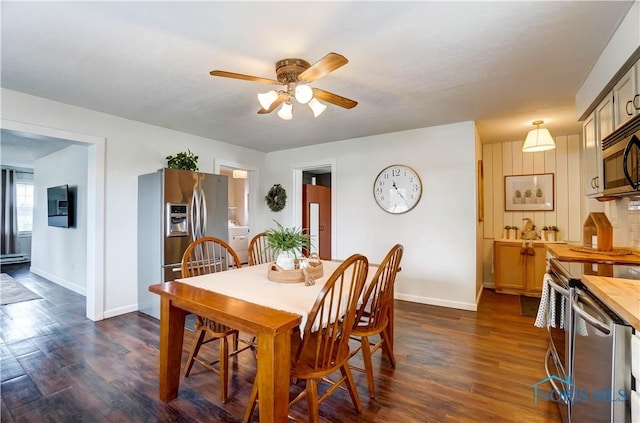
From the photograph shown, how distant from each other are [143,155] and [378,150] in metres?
3.20

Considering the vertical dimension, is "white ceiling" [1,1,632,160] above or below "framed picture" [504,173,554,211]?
above

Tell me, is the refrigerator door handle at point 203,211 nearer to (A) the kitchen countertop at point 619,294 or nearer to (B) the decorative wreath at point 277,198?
(B) the decorative wreath at point 277,198

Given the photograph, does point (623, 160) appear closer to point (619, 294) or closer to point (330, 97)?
point (619, 294)

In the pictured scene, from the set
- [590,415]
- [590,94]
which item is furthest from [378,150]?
[590,415]

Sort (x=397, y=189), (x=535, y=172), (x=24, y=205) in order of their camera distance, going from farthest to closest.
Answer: (x=24, y=205), (x=535, y=172), (x=397, y=189)

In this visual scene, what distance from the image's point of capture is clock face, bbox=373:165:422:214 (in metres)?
3.91

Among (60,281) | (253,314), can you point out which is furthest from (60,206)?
(253,314)

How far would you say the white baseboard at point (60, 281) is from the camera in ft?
14.1

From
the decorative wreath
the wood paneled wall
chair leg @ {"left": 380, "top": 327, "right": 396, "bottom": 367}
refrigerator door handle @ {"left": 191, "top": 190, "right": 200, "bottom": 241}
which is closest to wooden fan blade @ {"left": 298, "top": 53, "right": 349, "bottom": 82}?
chair leg @ {"left": 380, "top": 327, "right": 396, "bottom": 367}

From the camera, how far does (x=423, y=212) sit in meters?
3.87

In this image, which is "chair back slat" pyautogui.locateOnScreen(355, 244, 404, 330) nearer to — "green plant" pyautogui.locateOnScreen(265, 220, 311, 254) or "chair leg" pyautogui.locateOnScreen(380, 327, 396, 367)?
"chair leg" pyautogui.locateOnScreen(380, 327, 396, 367)

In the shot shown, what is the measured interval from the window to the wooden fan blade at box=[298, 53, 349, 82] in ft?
27.5

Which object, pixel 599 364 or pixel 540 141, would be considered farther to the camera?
pixel 540 141

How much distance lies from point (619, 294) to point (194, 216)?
11.9 feet
